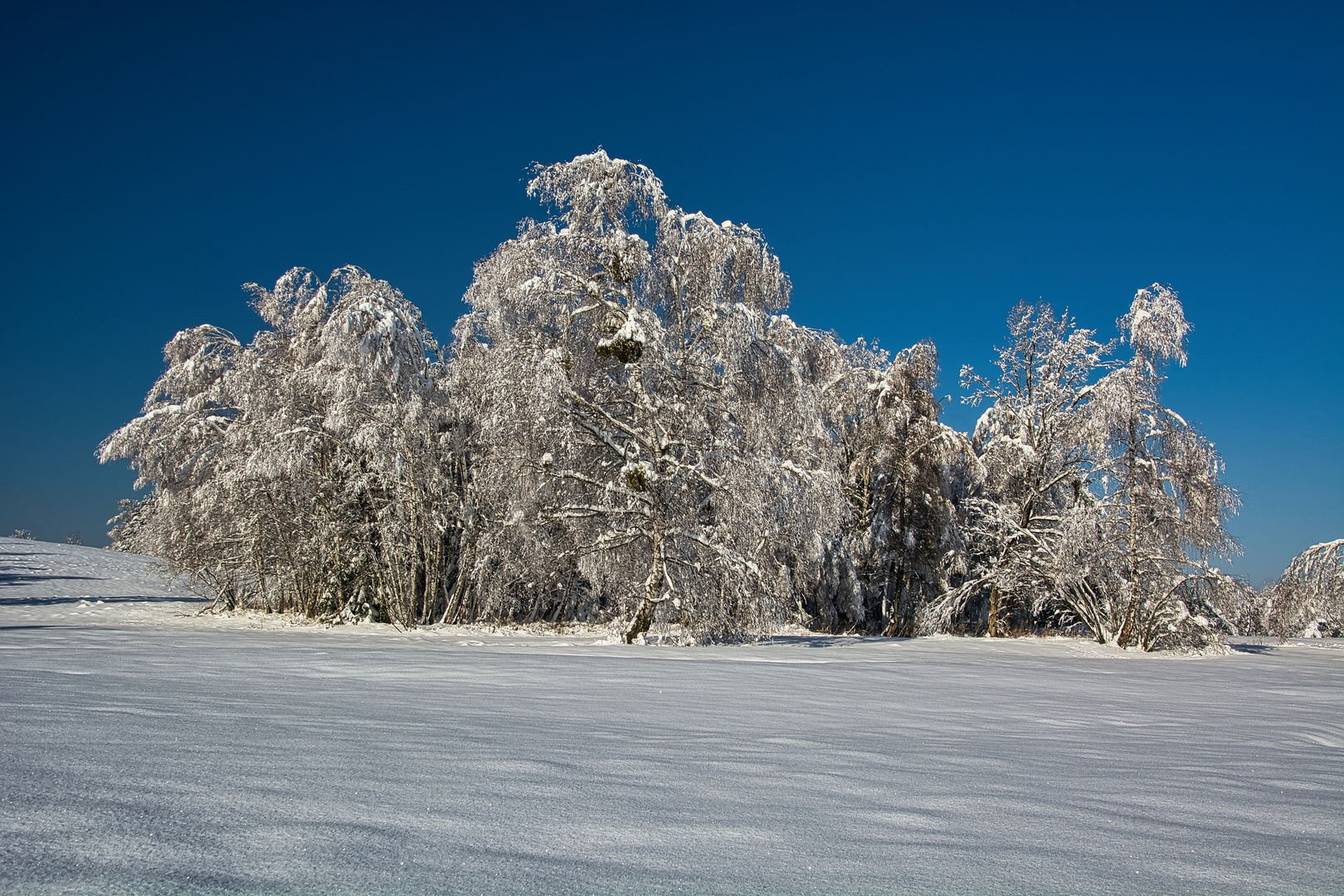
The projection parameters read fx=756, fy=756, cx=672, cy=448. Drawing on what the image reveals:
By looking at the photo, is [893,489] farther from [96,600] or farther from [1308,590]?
[96,600]

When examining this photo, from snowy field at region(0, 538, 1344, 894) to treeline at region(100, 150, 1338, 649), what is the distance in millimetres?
5780

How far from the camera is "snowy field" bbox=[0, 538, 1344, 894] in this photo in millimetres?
1677

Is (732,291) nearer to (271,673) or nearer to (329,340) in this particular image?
(329,340)

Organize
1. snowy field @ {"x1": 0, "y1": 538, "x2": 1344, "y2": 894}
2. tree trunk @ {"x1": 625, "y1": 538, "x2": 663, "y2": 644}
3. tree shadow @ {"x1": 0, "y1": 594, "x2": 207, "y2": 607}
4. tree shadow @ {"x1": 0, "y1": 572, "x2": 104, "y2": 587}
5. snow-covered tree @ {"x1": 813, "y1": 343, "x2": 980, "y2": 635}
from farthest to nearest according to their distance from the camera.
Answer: tree shadow @ {"x1": 0, "y1": 572, "x2": 104, "y2": 587} → snow-covered tree @ {"x1": 813, "y1": 343, "x2": 980, "y2": 635} → tree shadow @ {"x1": 0, "y1": 594, "x2": 207, "y2": 607} → tree trunk @ {"x1": 625, "y1": 538, "x2": 663, "y2": 644} → snowy field @ {"x1": 0, "y1": 538, "x2": 1344, "y2": 894}

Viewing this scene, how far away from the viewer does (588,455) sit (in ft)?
41.4

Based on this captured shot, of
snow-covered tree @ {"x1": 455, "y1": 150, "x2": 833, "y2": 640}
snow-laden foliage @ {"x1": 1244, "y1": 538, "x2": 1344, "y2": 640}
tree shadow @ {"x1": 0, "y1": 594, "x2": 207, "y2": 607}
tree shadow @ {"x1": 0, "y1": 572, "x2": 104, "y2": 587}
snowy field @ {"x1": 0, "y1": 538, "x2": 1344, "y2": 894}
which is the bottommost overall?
tree shadow @ {"x1": 0, "y1": 594, "x2": 207, "y2": 607}

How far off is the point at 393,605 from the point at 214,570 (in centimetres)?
469

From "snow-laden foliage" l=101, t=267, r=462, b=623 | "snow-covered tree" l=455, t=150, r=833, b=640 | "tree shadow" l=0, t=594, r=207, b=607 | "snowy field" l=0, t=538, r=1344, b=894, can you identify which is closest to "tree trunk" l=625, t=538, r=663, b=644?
"snow-covered tree" l=455, t=150, r=833, b=640

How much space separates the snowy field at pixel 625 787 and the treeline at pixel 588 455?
228 inches

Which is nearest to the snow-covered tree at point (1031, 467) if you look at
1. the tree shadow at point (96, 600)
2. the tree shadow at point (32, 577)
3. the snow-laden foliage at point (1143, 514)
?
the snow-laden foliage at point (1143, 514)

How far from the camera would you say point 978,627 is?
779 inches

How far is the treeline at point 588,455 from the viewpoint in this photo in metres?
11.8

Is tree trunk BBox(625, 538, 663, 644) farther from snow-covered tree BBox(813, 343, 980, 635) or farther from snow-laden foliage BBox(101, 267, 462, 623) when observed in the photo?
snow-covered tree BBox(813, 343, 980, 635)

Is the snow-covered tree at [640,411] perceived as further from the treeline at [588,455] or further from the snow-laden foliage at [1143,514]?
the snow-laden foliage at [1143,514]
